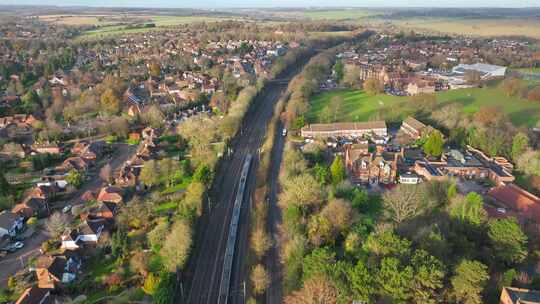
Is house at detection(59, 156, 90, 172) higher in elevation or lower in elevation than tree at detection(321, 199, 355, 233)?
lower

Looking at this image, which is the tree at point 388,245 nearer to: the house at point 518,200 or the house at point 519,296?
the house at point 519,296

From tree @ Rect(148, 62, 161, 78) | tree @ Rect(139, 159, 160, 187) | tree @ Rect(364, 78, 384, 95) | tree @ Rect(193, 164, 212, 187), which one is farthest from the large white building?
tree @ Rect(139, 159, 160, 187)

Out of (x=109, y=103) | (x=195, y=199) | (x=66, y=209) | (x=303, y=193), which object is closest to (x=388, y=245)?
(x=303, y=193)

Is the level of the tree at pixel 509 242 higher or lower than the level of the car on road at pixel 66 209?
higher

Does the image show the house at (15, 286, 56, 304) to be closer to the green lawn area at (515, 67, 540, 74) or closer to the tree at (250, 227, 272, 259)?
the tree at (250, 227, 272, 259)

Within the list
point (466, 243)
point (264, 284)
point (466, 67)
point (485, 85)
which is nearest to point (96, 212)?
point (264, 284)

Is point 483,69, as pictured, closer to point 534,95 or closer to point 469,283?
point 534,95

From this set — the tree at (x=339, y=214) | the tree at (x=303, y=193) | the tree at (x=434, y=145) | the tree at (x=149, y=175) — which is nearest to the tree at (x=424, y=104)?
the tree at (x=434, y=145)

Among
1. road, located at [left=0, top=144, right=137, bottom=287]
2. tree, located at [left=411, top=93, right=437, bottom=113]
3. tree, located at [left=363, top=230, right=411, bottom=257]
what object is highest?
tree, located at [left=411, top=93, right=437, bottom=113]
